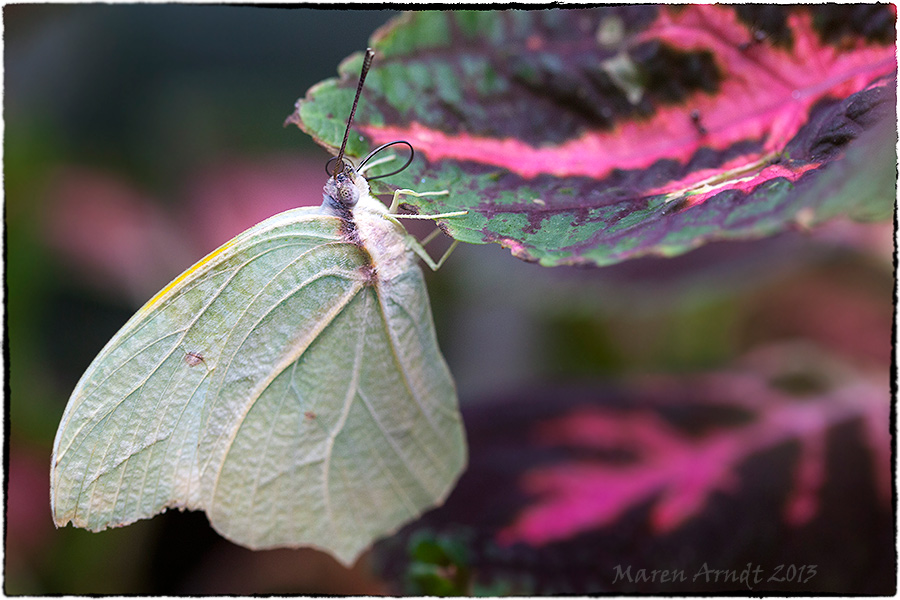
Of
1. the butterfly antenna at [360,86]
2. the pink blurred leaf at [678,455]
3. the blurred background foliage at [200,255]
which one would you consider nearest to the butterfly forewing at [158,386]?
the butterfly antenna at [360,86]

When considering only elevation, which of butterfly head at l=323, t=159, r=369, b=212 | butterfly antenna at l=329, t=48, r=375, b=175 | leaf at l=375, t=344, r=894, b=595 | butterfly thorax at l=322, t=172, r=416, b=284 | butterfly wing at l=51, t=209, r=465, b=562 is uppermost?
butterfly antenna at l=329, t=48, r=375, b=175

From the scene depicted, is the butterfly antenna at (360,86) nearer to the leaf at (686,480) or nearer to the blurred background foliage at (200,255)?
the blurred background foliage at (200,255)

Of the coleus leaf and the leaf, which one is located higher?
the coleus leaf

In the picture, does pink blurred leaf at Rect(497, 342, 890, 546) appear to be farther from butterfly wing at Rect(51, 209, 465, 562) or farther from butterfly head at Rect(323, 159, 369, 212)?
butterfly head at Rect(323, 159, 369, 212)

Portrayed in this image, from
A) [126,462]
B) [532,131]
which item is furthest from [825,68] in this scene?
[126,462]

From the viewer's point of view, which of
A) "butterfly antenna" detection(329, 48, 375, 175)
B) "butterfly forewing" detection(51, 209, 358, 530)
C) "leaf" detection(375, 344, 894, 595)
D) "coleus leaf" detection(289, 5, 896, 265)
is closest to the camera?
"coleus leaf" detection(289, 5, 896, 265)

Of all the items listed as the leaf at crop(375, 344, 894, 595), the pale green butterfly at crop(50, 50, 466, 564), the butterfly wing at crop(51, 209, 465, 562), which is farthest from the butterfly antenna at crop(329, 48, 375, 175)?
the leaf at crop(375, 344, 894, 595)

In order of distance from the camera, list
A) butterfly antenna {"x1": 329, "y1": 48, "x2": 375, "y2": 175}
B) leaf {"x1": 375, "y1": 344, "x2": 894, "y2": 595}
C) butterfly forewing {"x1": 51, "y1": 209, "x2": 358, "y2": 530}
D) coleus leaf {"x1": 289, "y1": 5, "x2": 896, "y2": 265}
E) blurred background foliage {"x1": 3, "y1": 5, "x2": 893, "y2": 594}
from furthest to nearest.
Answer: blurred background foliage {"x1": 3, "y1": 5, "x2": 893, "y2": 594}
leaf {"x1": 375, "y1": 344, "x2": 894, "y2": 595}
butterfly forewing {"x1": 51, "y1": 209, "x2": 358, "y2": 530}
butterfly antenna {"x1": 329, "y1": 48, "x2": 375, "y2": 175}
coleus leaf {"x1": 289, "y1": 5, "x2": 896, "y2": 265}

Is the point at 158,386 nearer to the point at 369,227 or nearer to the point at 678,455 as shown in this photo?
the point at 369,227

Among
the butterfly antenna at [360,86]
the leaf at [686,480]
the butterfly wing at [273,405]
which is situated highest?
the butterfly antenna at [360,86]
